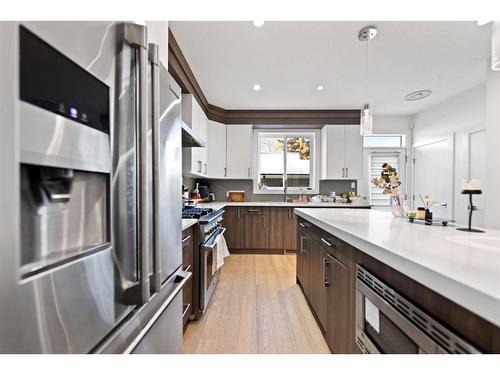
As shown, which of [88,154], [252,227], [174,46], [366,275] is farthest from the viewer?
[252,227]

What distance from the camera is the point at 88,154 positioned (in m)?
0.57

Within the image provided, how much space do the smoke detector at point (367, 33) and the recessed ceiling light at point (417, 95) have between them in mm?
1972

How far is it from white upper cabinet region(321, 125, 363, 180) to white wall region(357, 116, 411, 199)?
33cm

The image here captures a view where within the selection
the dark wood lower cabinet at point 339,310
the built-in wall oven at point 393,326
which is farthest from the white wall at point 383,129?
the built-in wall oven at point 393,326

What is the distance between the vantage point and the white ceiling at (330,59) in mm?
2266

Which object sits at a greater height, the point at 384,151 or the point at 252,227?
the point at 384,151

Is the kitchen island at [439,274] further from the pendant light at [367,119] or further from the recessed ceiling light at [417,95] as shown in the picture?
the recessed ceiling light at [417,95]

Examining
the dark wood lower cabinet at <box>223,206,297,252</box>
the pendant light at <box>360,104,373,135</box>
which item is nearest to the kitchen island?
the pendant light at <box>360,104,373,135</box>

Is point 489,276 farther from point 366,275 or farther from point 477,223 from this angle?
point 477,223

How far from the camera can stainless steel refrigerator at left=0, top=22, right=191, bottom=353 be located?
1.40 feet

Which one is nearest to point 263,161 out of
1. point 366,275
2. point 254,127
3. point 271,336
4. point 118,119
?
point 254,127

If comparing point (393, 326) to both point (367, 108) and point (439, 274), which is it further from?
point (367, 108)

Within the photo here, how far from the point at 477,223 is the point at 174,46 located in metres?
4.68

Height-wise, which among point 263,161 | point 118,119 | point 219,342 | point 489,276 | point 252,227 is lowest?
point 219,342
